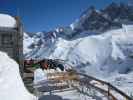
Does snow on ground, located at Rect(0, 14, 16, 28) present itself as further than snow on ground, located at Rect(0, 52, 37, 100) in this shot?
Yes

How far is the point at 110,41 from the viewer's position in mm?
101938

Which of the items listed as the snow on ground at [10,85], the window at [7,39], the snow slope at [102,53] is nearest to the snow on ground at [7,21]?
the window at [7,39]

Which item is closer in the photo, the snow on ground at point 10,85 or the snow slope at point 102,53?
the snow on ground at point 10,85

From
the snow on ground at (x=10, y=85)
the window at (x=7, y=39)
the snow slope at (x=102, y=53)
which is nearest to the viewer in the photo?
the snow on ground at (x=10, y=85)

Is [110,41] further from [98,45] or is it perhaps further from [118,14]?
[118,14]

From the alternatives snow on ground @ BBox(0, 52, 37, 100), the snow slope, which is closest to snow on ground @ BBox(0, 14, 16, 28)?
snow on ground @ BBox(0, 52, 37, 100)

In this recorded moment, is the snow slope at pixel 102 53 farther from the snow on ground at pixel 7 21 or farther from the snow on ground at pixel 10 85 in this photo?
the snow on ground at pixel 10 85

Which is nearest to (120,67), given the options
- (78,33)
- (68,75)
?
(68,75)

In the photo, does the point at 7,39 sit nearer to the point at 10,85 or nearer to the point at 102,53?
the point at 10,85

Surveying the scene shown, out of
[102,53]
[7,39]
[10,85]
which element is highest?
[102,53]

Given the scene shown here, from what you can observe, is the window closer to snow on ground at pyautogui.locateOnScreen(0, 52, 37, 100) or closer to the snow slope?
snow on ground at pyautogui.locateOnScreen(0, 52, 37, 100)

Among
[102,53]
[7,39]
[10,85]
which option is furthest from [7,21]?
[102,53]

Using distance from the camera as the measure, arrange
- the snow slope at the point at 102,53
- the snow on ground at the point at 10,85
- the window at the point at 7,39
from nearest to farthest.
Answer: the snow on ground at the point at 10,85
the window at the point at 7,39
the snow slope at the point at 102,53

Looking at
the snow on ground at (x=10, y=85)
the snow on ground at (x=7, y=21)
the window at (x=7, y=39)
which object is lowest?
the snow on ground at (x=10, y=85)
